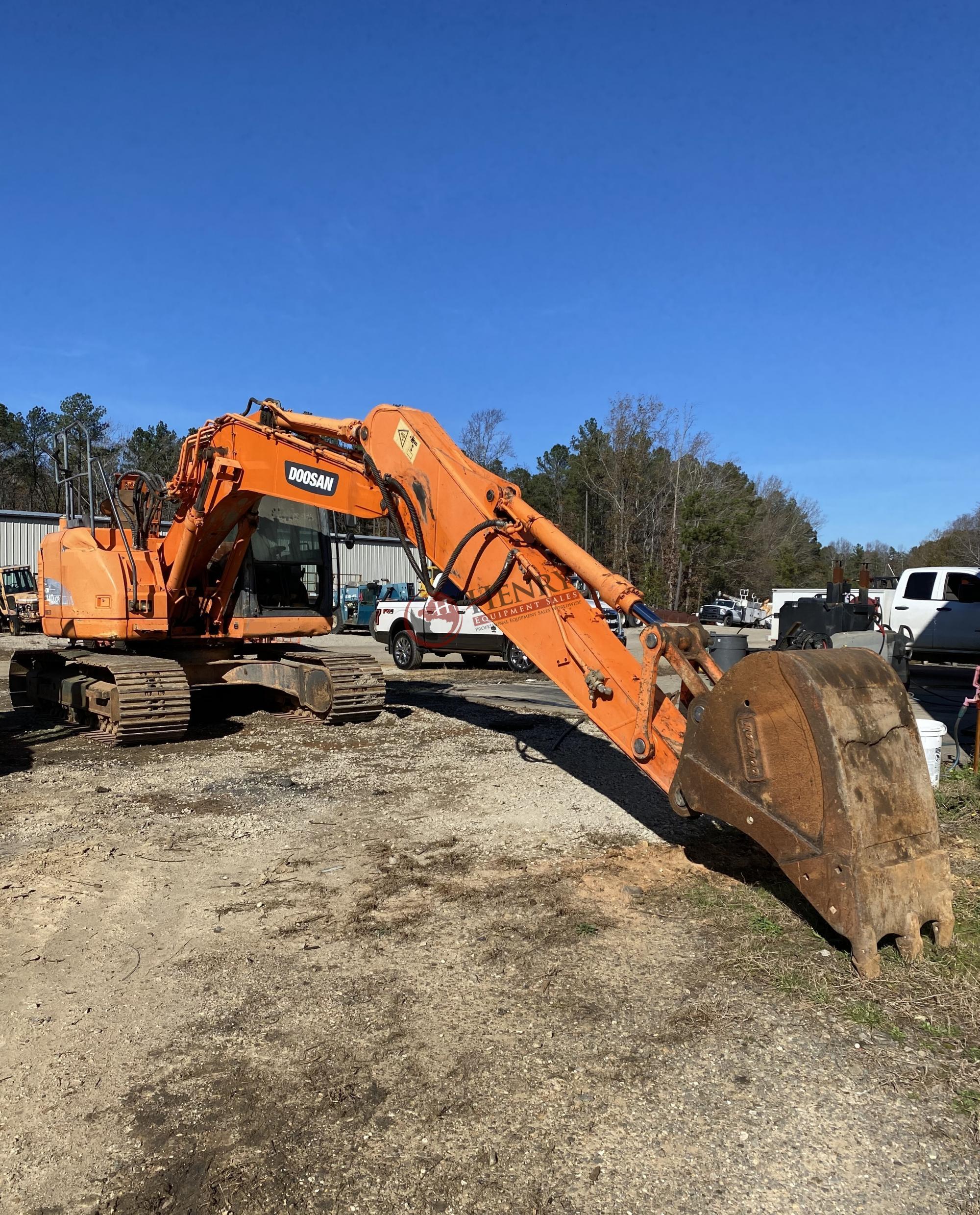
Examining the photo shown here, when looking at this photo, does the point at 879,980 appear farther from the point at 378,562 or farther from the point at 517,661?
the point at 378,562

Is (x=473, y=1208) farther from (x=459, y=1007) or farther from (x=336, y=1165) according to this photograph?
(x=459, y=1007)

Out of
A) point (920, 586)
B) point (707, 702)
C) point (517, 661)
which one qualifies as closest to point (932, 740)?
point (707, 702)

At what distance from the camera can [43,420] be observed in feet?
197

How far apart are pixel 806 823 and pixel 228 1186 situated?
2.65 m

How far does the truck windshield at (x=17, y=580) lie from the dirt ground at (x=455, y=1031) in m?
22.7

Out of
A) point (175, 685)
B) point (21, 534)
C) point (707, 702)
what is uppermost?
point (21, 534)

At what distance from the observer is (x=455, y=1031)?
3.57 metres

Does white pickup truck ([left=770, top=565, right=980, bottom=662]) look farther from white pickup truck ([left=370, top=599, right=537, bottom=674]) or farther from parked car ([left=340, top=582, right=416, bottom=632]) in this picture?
parked car ([left=340, top=582, right=416, bottom=632])

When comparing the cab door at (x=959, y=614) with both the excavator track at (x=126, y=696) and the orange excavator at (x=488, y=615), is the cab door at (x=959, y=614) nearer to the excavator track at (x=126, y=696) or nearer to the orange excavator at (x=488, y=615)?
the orange excavator at (x=488, y=615)

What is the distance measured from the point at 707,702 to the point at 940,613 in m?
16.0

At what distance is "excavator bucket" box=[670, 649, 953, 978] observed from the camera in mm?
3752

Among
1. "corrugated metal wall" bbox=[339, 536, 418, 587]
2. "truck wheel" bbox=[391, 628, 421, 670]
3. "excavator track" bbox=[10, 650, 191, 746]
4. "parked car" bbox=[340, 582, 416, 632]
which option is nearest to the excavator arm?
"excavator track" bbox=[10, 650, 191, 746]

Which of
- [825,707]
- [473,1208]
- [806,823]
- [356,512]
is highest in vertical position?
[356,512]

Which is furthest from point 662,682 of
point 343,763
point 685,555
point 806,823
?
point 685,555
